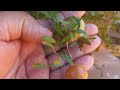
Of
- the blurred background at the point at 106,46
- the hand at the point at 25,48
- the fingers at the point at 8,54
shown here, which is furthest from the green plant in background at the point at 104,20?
the fingers at the point at 8,54

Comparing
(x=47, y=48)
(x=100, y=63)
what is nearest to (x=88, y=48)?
(x=47, y=48)

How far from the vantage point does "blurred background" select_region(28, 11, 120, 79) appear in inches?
62.7

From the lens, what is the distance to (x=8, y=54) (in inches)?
52.4

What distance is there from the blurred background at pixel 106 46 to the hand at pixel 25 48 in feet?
0.66

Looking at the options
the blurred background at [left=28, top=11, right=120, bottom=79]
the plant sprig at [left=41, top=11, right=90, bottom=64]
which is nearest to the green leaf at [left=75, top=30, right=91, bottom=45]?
the plant sprig at [left=41, top=11, right=90, bottom=64]

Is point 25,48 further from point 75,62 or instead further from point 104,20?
point 104,20

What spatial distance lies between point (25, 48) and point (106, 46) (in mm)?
504

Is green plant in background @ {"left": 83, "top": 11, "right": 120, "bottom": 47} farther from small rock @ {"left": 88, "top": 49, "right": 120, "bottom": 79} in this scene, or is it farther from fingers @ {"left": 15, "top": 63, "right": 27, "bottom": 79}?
fingers @ {"left": 15, "top": 63, "right": 27, "bottom": 79}

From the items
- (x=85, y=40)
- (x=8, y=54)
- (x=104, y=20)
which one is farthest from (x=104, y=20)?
(x=8, y=54)

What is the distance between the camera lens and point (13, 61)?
137 cm

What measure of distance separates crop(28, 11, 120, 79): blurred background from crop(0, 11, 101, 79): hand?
0.20m

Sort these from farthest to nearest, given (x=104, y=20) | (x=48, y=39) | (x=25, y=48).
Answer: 1. (x=104, y=20)
2. (x=25, y=48)
3. (x=48, y=39)

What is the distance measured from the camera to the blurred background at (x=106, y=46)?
62.7 inches

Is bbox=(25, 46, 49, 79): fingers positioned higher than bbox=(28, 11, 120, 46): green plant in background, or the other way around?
bbox=(28, 11, 120, 46): green plant in background
